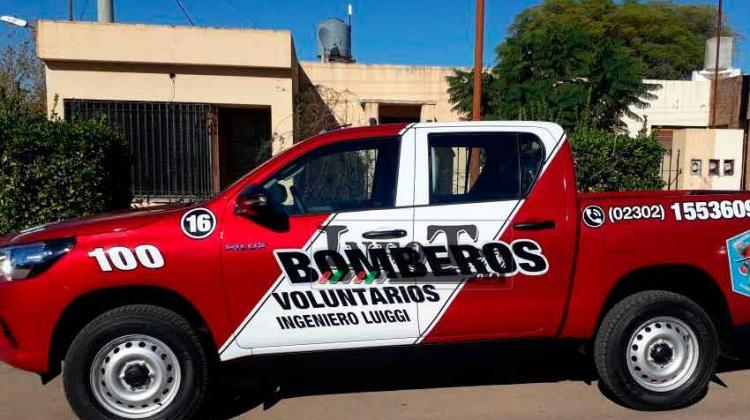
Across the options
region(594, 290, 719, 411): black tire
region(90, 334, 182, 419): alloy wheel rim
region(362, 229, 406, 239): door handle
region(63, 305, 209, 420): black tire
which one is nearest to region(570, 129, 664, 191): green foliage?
region(594, 290, 719, 411): black tire

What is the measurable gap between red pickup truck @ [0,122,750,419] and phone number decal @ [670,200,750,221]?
0.01 m

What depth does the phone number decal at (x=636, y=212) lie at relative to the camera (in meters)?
3.99

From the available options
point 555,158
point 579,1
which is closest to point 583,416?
point 555,158

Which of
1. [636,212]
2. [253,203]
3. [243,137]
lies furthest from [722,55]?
[253,203]

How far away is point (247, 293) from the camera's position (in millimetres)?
3631

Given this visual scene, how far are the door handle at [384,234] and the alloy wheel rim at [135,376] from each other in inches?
55.3

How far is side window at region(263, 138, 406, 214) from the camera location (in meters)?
3.82

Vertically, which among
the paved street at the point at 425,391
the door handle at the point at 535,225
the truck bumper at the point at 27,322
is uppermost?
the door handle at the point at 535,225

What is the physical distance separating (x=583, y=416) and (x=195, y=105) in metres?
9.96

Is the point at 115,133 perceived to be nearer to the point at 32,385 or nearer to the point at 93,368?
→ the point at 32,385

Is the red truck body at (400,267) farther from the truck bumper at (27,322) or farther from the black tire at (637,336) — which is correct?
the black tire at (637,336)

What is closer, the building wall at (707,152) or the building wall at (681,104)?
the building wall at (707,152)

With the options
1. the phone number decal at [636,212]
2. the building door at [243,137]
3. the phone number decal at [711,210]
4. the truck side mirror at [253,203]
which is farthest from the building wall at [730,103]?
the truck side mirror at [253,203]

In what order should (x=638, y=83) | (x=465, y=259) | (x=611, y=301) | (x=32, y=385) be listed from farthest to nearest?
(x=638, y=83), (x=32, y=385), (x=611, y=301), (x=465, y=259)
